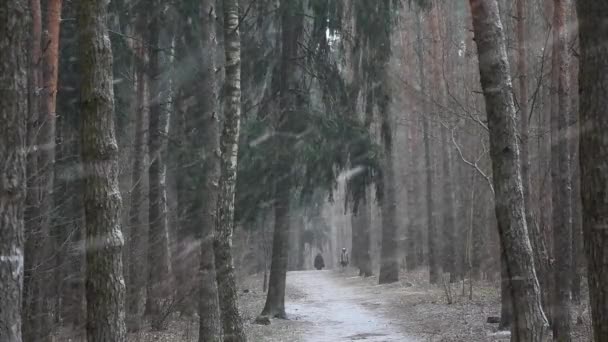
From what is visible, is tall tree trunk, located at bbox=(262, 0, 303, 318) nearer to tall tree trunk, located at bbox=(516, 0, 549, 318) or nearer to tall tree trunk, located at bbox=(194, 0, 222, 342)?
tall tree trunk, located at bbox=(194, 0, 222, 342)

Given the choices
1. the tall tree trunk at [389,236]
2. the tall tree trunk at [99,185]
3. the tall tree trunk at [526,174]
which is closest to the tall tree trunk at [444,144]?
the tall tree trunk at [389,236]

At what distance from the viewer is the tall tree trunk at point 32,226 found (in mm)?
8531

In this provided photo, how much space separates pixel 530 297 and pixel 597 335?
2.52 meters

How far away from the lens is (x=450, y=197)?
24.6 metres

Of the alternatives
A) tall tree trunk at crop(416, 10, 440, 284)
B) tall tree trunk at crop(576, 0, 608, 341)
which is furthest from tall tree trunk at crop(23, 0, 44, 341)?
tall tree trunk at crop(416, 10, 440, 284)

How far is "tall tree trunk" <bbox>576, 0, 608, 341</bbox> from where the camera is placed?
4.73 meters

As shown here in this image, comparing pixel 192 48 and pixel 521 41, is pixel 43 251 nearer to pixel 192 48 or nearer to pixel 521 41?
pixel 192 48

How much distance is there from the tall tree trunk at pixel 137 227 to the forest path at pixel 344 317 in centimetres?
336

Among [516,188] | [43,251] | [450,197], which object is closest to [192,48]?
[43,251]

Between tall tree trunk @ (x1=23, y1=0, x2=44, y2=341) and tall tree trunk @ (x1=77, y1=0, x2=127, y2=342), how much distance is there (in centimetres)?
215

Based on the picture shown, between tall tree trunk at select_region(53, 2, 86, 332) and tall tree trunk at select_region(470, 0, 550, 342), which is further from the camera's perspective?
tall tree trunk at select_region(53, 2, 86, 332)

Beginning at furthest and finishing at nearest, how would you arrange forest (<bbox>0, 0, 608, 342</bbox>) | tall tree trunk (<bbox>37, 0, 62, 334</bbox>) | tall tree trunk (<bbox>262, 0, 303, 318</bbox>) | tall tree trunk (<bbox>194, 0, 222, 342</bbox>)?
tall tree trunk (<bbox>262, 0, 303, 318</bbox>), tall tree trunk (<bbox>194, 0, 222, 342</bbox>), tall tree trunk (<bbox>37, 0, 62, 334</bbox>), forest (<bbox>0, 0, 608, 342</bbox>)

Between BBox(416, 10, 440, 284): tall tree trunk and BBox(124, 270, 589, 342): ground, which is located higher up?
BBox(416, 10, 440, 284): tall tree trunk

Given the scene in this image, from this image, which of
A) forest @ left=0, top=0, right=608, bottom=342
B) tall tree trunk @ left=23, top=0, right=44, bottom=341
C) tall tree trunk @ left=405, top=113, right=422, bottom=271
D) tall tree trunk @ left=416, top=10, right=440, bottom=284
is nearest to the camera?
forest @ left=0, top=0, right=608, bottom=342
